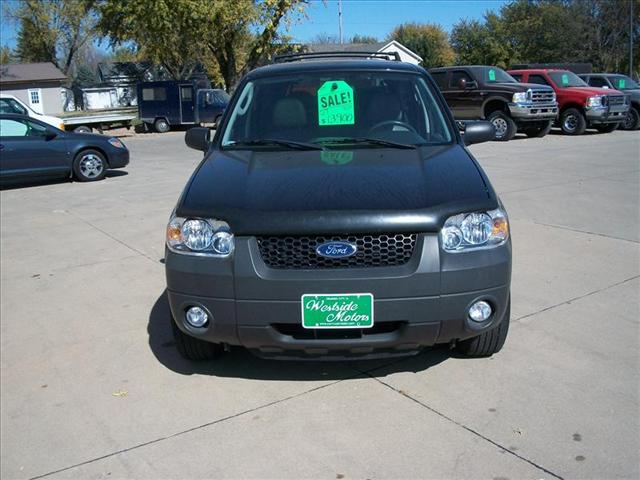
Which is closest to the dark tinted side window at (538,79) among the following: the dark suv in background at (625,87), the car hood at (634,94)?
the dark suv in background at (625,87)

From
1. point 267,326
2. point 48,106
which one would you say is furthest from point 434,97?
point 48,106

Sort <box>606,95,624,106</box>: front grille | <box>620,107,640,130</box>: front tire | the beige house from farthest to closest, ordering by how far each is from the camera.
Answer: the beige house
<box>620,107,640,130</box>: front tire
<box>606,95,624,106</box>: front grille

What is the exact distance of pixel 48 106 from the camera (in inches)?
1943

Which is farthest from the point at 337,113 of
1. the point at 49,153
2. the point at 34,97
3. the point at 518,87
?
the point at 34,97

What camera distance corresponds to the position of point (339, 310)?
10.2 ft

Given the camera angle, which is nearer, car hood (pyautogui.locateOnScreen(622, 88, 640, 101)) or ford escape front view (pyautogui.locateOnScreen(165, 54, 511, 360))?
ford escape front view (pyautogui.locateOnScreen(165, 54, 511, 360))

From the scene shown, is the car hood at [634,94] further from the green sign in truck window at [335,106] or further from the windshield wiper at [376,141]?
the windshield wiper at [376,141]

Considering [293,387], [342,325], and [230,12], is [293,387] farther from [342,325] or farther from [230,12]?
[230,12]

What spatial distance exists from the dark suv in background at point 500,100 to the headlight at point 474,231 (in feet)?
47.5

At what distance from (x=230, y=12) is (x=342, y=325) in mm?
25242

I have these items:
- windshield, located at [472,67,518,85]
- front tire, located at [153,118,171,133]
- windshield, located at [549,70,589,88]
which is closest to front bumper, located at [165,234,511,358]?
windshield, located at [472,67,518,85]

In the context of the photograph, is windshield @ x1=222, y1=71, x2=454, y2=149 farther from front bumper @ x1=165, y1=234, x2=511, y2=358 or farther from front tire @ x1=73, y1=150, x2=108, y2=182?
front tire @ x1=73, y1=150, x2=108, y2=182

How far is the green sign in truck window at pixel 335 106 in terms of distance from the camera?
4.39 m

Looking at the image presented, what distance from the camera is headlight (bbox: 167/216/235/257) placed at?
3.25m
